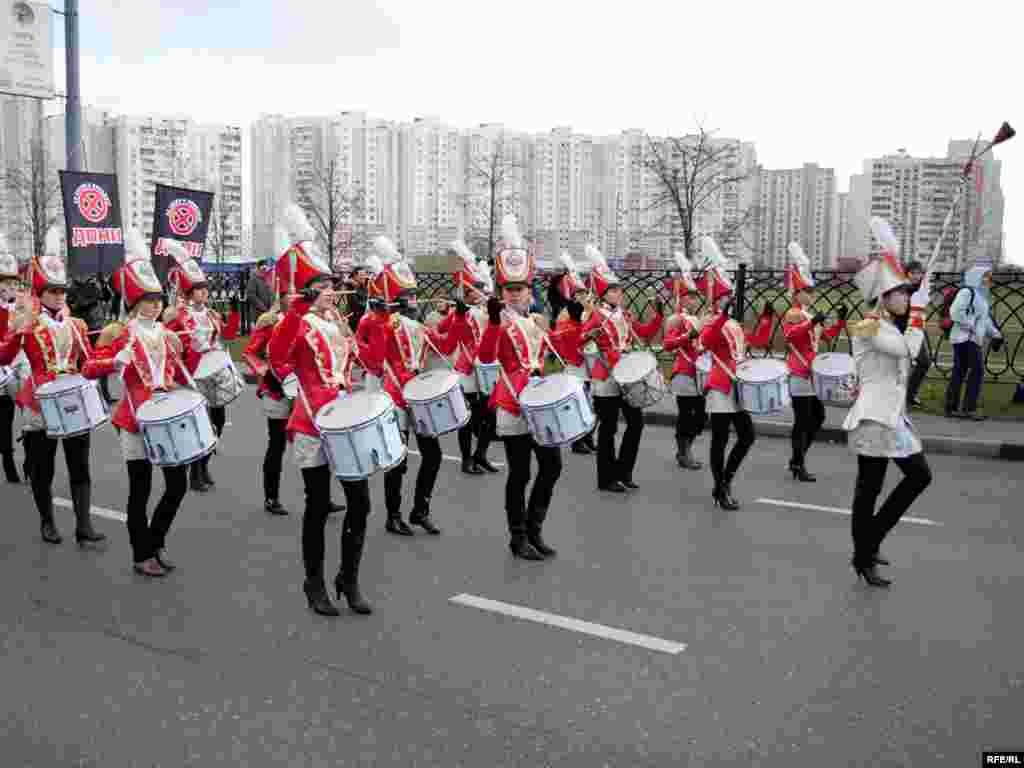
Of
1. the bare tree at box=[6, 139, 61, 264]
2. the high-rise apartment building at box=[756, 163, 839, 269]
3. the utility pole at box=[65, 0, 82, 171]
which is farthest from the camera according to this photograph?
the high-rise apartment building at box=[756, 163, 839, 269]

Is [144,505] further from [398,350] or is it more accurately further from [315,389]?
[398,350]

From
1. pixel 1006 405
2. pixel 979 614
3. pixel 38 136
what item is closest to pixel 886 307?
pixel 979 614

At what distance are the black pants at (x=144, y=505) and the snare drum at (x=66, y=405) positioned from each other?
83cm

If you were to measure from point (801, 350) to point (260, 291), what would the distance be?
8583 millimetres

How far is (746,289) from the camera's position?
673 inches

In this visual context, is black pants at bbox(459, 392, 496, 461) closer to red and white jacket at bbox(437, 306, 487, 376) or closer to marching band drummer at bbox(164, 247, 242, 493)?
red and white jacket at bbox(437, 306, 487, 376)

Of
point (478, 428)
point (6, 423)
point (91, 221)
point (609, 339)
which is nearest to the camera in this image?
point (609, 339)

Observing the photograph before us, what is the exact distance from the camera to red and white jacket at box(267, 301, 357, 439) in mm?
5762

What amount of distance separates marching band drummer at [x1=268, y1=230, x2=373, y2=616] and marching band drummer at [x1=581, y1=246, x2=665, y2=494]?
373 cm

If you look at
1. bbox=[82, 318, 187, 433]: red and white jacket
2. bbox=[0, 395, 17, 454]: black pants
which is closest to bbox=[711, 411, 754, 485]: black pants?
bbox=[82, 318, 187, 433]: red and white jacket

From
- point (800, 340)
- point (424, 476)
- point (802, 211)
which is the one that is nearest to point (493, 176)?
point (800, 340)

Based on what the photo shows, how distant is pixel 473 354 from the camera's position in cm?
1030

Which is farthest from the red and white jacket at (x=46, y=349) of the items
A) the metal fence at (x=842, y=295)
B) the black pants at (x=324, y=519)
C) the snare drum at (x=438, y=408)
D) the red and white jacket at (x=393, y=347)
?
the metal fence at (x=842, y=295)

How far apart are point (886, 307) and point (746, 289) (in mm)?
10958
